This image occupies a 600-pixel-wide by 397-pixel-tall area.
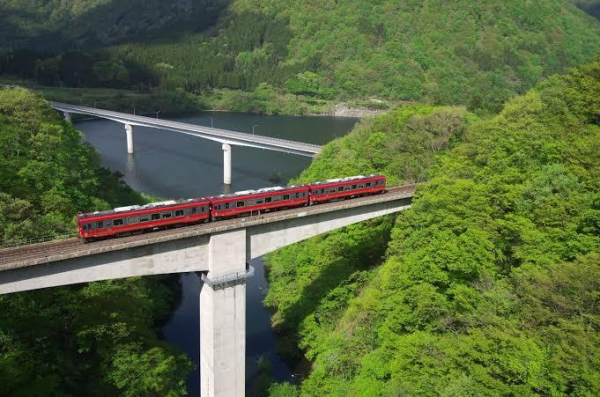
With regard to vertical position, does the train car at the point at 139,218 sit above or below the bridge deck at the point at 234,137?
above

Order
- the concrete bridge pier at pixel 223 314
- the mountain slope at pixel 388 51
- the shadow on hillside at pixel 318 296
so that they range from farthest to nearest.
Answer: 1. the mountain slope at pixel 388 51
2. the shadow on hillside at pixel 318 296
3. the concrete bridge pier at pixel 223 314

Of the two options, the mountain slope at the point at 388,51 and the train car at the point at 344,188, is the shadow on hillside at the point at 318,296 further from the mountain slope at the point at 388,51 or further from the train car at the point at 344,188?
the mountain slope at the point at 388,51

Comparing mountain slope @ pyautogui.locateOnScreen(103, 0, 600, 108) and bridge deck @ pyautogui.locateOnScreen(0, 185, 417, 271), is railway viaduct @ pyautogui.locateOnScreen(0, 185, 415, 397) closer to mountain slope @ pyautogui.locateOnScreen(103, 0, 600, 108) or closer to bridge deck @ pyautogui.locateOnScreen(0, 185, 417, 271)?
bridge deck @ pyautogui.locateOnScreen(0, 185, 417, 271)

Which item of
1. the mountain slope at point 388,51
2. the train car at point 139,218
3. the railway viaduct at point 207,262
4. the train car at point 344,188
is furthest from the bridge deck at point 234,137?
the mountain slope at point 388,51

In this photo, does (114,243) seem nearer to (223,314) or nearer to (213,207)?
(213,207)

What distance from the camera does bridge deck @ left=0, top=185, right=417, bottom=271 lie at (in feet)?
82.7

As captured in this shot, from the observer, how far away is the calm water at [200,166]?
40906 mm

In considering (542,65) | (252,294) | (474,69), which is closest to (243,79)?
(474,69)

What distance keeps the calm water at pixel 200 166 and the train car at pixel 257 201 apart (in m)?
12.6

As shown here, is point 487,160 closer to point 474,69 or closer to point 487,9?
point 474,69

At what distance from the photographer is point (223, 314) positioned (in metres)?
30.9

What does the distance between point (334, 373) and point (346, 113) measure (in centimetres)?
12910

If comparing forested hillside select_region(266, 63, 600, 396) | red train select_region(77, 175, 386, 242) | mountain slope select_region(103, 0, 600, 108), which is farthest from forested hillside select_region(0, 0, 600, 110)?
red train select_region(77, 175, 386, 242)

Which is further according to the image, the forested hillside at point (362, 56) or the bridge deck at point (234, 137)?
the forested hillside at point (362, 56)
